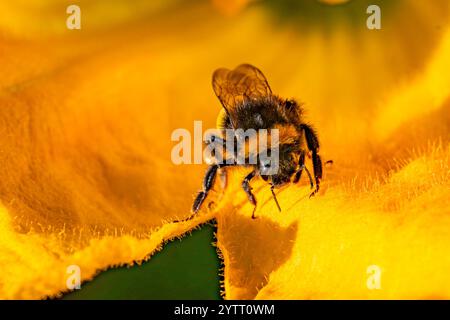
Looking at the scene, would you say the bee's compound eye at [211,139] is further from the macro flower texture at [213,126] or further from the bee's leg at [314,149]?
the bee's leg at [314,149]

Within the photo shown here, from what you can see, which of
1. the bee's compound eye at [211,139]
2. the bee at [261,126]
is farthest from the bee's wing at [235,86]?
the bee's compound eye at [211,139]

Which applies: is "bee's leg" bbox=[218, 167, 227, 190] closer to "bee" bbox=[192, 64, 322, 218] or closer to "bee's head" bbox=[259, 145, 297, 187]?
"bee" bbox=[192, 64, 322, 218]

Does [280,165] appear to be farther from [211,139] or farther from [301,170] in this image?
[211,139]

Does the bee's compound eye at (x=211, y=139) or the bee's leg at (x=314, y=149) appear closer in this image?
the bee's leg at (x=314, y=149)

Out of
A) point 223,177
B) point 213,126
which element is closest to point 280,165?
point 223,177

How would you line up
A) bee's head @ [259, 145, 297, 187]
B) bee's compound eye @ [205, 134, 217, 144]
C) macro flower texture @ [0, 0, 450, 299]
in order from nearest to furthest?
1. macro flower texture @ [0, 0, 450, 299]
2. bee's head @ [259, 145, 297, 187]
3. bee's compound eye @ [205, 134, 217, 144]

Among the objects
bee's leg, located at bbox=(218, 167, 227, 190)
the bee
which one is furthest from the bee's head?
bee's leg, located at bbox=(218, 167, 227, 190)

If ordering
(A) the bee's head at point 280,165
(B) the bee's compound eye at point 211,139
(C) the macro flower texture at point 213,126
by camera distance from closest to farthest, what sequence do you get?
(C) the macro flower texture at point 213,126 < (A) the bee's head at point 280,165 < (B) the bee's compound eye at point 211,139

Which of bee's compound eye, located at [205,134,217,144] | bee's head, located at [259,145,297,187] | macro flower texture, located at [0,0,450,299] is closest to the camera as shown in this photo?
macro flower texture, located at [0,0,450,299]

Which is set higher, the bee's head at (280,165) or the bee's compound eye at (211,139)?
the bee's compound eye at (211,139)
